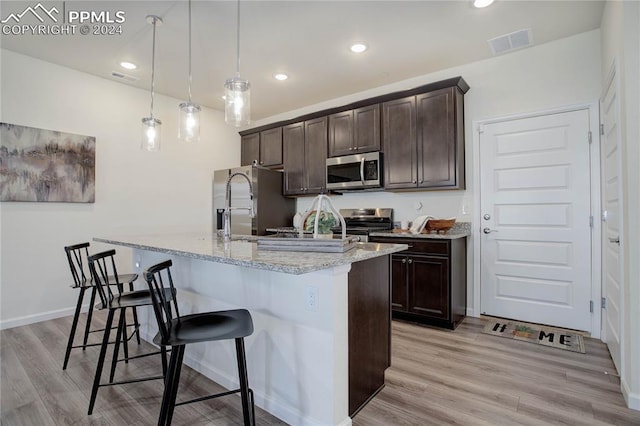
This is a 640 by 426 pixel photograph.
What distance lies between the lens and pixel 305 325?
5.53 ft

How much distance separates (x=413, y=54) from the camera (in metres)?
3.39

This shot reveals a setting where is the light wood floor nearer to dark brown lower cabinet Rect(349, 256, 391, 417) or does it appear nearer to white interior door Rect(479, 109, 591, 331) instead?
dark brown lower cabinet Rect(349, 256, 391, 417)

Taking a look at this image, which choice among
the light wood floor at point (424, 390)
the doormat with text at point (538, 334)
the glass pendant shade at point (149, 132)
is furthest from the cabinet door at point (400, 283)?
the glass pendant shade at point (149, 132)

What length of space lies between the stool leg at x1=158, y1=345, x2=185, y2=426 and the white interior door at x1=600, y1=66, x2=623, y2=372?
258cm

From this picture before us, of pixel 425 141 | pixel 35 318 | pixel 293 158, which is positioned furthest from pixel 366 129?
pixel 35 318

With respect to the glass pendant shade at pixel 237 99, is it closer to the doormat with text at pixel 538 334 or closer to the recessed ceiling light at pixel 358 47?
the recessed ceiling light at pixel 358 47

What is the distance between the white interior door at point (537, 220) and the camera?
3.07 metres

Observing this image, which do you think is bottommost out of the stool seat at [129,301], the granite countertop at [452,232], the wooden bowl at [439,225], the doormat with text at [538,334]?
the doormat with text at [538,334]

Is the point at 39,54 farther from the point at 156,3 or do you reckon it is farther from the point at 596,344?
the point at 596,344

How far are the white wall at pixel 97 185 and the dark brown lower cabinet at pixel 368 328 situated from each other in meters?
3.49

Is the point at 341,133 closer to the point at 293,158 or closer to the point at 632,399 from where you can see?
the point at 293,158

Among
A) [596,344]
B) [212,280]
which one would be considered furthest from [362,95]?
[596,344]

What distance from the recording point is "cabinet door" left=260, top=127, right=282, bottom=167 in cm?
502

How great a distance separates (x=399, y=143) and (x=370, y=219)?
3.40ft
